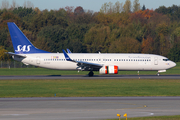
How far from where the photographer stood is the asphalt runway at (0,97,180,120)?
18.4 m

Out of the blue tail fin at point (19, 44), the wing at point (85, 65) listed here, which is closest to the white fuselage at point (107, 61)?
the wing at point (85, 65)

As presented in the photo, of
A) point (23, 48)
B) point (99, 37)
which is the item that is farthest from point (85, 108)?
point (99, 37)

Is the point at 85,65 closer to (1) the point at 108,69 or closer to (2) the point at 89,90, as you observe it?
(1) the point at 108,69

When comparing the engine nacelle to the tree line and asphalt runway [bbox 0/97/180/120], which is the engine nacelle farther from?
the tree line

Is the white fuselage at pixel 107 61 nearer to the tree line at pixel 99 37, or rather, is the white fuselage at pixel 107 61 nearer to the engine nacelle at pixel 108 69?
the engine nacelle at pixel 108 69

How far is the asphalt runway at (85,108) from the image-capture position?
724 inches

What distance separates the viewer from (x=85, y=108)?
69.7 feet

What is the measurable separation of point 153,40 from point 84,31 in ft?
93.9

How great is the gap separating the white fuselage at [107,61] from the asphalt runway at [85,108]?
25691 mm

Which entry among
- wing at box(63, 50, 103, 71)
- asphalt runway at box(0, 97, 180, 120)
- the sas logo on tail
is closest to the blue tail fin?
the sas logo on tail

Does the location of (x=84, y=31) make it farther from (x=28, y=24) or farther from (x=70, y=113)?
(x=70, y=113)

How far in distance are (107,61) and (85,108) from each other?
1200 inches

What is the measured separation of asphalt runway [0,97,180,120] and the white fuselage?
25.7 m

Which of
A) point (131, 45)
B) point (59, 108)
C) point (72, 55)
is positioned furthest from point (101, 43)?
point (59, 108)
